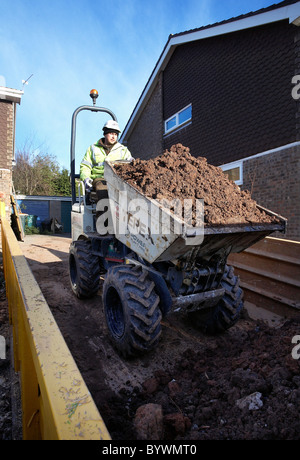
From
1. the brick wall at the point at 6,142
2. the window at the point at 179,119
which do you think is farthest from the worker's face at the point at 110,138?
the brick wall at the point at 6,142

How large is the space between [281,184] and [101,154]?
490 centimetres

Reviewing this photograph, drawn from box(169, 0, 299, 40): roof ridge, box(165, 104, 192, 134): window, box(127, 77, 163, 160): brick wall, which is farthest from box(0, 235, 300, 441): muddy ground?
box(127, 77, 163, 160): brick wall

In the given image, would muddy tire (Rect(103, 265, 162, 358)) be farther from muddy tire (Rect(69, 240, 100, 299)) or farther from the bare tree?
the bare tree

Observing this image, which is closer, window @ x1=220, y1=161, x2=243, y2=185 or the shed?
window @ x1=220, y1=161, x2=243, y2=185

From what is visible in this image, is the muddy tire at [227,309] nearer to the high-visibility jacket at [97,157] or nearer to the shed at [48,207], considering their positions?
the high-visibility jacket at [97,157]

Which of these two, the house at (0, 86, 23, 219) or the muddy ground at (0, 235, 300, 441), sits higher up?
the house at (0, 86, 23, 219)

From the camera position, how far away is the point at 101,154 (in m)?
4.77

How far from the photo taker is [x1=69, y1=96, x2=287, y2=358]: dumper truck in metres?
2.67

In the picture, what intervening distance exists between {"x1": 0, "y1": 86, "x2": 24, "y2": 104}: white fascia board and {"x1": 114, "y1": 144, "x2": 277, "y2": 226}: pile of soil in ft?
42.6

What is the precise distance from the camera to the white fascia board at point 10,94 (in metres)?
13.2

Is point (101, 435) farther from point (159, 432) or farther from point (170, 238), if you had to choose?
point (170, 238)

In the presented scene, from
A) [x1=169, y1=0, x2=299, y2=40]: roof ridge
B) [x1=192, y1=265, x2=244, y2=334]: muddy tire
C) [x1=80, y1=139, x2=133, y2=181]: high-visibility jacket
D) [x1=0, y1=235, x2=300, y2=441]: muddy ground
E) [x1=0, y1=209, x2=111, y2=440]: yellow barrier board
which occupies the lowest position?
[x1=0, y1=235, x2=300, y2=441]: muddy ground

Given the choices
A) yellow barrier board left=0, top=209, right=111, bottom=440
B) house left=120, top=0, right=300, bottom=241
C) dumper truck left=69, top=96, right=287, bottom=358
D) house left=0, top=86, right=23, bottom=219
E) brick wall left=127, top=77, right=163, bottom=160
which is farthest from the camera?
house left=0, top=86, right=23, bottom=219
